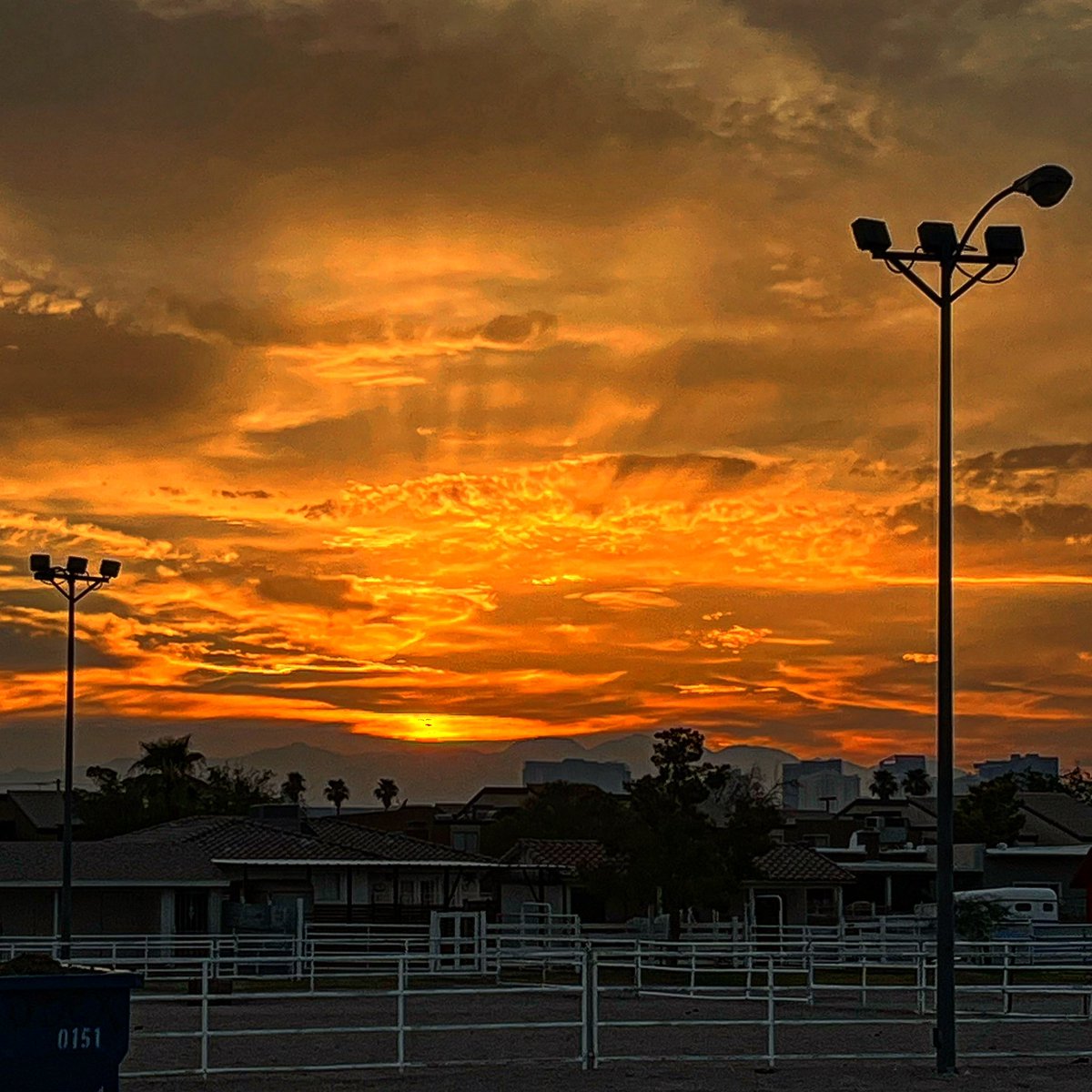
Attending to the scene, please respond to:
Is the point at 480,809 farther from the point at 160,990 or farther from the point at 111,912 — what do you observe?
the point at 160,990

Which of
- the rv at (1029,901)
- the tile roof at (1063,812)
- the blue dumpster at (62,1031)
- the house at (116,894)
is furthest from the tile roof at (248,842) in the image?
the tile roof at (1063,812)

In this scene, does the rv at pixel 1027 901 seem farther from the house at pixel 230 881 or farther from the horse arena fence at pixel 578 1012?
the house at pixel 230 881

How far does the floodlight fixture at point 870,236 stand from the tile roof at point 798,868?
167 feet

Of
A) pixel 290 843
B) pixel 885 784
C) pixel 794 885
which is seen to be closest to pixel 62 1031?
pixel 290 843

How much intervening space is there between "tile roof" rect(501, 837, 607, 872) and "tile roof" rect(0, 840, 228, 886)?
→ 1290 cm

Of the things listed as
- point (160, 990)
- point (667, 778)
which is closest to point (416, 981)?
point (160, 990)

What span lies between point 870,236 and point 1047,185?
2254 millimetres

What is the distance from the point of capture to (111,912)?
2371 inches

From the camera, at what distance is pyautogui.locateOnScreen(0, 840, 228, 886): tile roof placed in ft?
193

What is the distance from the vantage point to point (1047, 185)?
2253cm

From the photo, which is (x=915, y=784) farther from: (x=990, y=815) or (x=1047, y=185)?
(x=1047, y=185)

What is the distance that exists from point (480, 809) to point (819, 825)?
24.8 metres

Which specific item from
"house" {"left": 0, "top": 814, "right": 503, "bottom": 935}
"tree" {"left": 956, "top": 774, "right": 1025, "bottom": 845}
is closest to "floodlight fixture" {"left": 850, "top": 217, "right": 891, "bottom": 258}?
"house" {"left": 0, "top": 814, "right": 503, "bottom": 935}

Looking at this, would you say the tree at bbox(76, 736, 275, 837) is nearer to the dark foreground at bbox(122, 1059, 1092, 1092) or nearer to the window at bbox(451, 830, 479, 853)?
the window at bbox(451, 830, 479, 853)
